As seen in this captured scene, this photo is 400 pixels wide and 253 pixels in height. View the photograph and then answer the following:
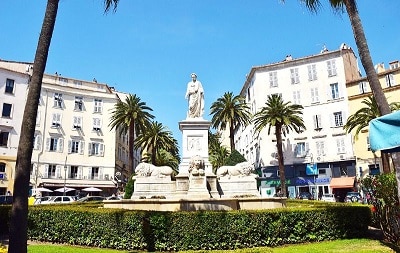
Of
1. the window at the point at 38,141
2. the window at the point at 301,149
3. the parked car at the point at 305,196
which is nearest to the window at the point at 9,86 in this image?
the window at the point at 38,141

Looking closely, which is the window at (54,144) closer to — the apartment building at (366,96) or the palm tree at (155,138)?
the palm tree at (155,138)

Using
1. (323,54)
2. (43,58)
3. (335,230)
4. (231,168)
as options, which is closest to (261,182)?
(323,54)

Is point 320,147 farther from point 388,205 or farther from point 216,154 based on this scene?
point 388,205

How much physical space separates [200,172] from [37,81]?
31.4ft

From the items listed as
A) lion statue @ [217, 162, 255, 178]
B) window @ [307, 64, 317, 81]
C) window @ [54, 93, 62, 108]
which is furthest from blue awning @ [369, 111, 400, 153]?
window @ [54, 93, 62, 108]

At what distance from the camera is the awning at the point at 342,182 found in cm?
4444

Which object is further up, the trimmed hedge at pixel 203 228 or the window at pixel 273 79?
the window at pixel 273 79

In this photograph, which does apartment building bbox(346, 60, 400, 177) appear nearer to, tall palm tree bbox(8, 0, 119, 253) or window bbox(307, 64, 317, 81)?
window bbox(307, 64, 317, 81)

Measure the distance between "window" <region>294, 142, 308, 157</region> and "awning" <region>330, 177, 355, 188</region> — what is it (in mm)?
5599

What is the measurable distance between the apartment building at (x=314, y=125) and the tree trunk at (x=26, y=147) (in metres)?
39.6

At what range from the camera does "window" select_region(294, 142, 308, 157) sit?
162 feet

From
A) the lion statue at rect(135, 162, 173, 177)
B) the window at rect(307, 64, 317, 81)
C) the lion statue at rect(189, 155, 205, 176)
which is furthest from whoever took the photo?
the window at rect(307, 64, 317, 81)

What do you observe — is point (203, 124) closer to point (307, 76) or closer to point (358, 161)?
point (358, 161)

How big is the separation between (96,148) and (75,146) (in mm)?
3407
